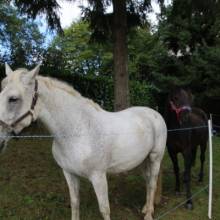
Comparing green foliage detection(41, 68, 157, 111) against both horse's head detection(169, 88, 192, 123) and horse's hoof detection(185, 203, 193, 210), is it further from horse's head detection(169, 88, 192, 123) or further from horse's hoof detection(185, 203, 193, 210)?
horse's hoof detection(185, 203, 193, 210)

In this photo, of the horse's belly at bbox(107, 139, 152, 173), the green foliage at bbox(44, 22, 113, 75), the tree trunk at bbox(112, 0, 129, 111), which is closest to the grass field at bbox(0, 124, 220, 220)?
the horse's belly at bbox(107, 139, 152, 173)

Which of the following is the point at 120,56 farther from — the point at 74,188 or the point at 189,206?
the point at 74,188

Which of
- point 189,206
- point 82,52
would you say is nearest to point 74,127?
point 189,206

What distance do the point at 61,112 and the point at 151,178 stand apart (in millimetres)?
1833

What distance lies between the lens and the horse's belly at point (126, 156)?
410cm

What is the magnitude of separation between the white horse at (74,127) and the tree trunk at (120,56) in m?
3.48

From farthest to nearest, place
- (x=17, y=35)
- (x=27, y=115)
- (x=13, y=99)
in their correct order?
(x=17, y=35)
(x=27, y=115)
(x=13, y=99)

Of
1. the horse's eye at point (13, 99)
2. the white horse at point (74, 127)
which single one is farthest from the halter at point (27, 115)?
the horse's eye at point (13, 99)

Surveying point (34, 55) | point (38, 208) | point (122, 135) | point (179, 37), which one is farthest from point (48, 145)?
point (34, 55)

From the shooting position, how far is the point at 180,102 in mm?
5410

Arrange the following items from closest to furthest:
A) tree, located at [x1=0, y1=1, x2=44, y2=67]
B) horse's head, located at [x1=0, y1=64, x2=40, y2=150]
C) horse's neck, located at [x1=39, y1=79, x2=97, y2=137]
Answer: horse's head, located at [x1=0, y1=64, x2=40, y2=150] < horse's neck, located at [x1=39, y1=79, x2=97, y2=137] < tree, located at [x1=0, y1=1, x2=44, y2=67]

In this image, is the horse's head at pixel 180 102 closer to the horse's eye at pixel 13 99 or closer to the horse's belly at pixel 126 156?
the horse's belly at pixel 126 156

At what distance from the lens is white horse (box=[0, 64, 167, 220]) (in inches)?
137

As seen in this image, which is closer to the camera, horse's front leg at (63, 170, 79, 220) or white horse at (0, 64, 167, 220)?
white horse at (0, 64, 167, 220)
